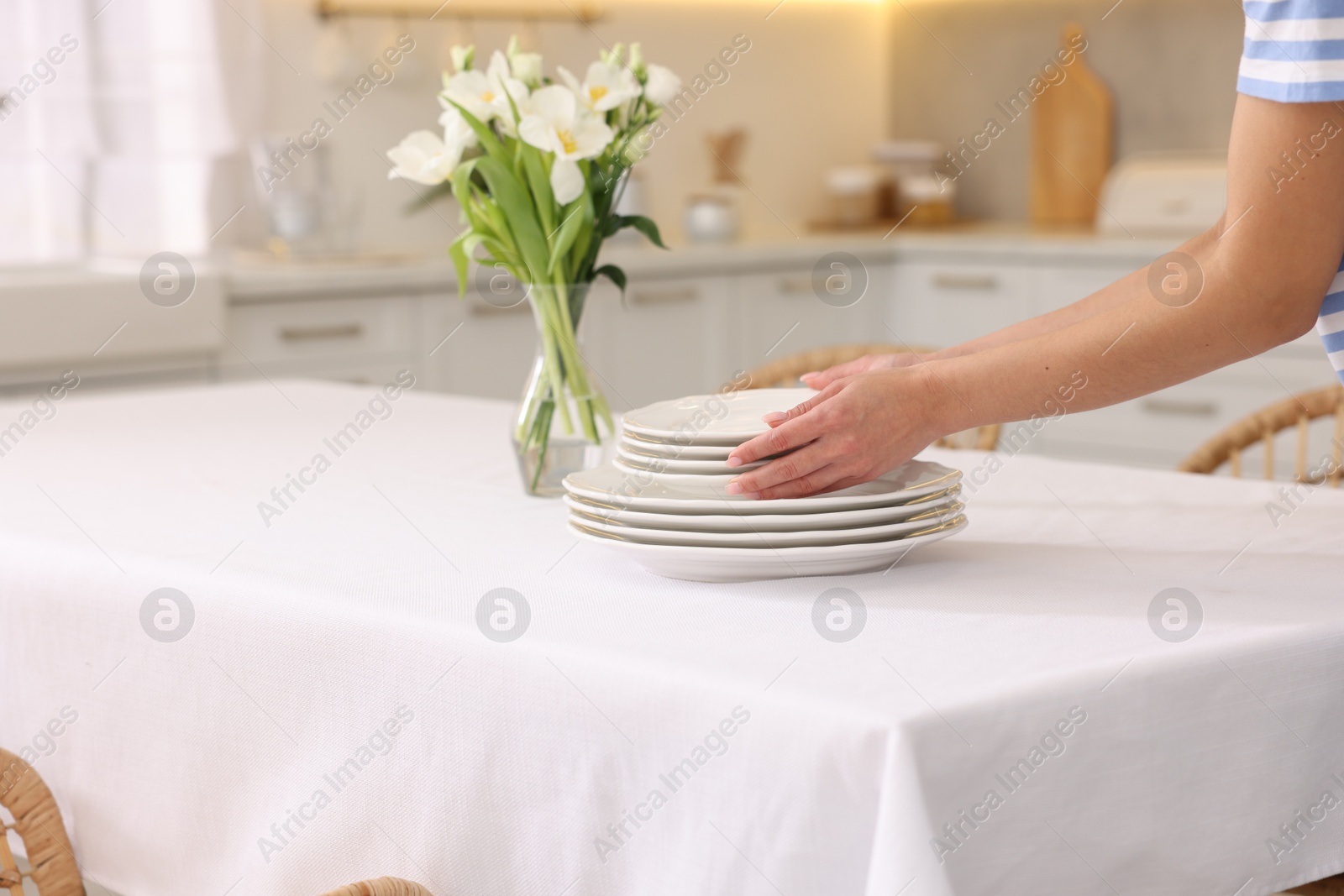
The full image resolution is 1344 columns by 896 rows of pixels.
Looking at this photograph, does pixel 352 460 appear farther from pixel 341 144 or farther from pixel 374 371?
pixel 341 144

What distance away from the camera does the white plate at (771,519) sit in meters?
0.81

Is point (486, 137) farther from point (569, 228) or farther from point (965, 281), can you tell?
point (965, 281)

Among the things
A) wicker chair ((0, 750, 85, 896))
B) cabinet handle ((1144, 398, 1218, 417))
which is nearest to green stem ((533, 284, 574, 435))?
wicker chair ((0, 750, 85, 896))

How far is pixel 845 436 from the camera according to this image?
0.81 metres

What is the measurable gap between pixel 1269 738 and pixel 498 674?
380mm

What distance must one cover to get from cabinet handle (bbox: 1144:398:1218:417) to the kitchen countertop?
1.00 feet

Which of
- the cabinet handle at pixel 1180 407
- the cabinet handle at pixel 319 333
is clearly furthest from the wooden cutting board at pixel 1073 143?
the cabinet handle at pixel 319 333

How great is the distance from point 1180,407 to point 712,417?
8.06 feet

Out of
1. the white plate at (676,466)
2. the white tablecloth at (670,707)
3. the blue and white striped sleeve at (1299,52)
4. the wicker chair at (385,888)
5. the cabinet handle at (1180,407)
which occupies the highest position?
the cabinet handle at (1180,407)

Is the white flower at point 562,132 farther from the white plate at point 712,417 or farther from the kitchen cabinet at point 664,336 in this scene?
the kitchen cabinet at point 664,336

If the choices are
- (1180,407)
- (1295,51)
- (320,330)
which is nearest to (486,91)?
(1295,51)

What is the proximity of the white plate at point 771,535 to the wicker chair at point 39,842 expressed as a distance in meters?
0.39

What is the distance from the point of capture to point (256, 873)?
820mm

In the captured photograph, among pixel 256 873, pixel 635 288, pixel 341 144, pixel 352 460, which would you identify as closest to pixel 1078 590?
pixel 256 873
